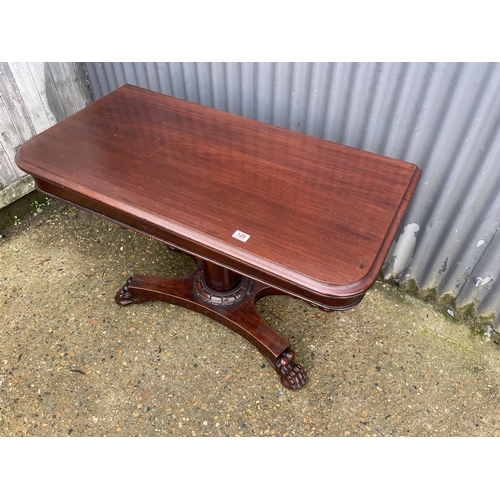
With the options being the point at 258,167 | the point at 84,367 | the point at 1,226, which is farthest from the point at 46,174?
the point at 1,226

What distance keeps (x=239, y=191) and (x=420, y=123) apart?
770 mm

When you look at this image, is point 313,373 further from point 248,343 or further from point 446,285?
point 446,285

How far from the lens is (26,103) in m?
2.22

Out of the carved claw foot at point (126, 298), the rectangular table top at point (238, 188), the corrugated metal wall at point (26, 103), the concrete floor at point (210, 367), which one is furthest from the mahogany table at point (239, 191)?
the corrugated metal wall at point (26, 103)

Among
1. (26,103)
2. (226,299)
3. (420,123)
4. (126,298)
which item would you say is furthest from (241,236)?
(26,103)

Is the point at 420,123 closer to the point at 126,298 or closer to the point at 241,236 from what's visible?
the point at 241,236

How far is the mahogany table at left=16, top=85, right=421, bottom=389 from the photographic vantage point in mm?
1221

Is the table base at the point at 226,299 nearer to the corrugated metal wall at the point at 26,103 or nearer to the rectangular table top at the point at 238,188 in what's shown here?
the rectangular table top at the point at 238,188

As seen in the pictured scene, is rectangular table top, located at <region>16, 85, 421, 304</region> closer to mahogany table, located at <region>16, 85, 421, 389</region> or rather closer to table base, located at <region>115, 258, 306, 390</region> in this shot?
mahogany table, located at <region>16, 85, 421, 389</region>

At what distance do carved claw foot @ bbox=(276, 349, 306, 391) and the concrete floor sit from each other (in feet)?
0.17

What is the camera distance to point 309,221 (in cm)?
131

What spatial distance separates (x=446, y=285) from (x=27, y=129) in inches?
90.4

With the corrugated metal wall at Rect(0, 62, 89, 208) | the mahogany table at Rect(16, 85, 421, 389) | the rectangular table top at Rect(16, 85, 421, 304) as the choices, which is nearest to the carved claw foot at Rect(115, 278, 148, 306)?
the mahogany table at Rect(16, 85, 421, 389)

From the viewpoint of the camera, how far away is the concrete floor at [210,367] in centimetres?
171
